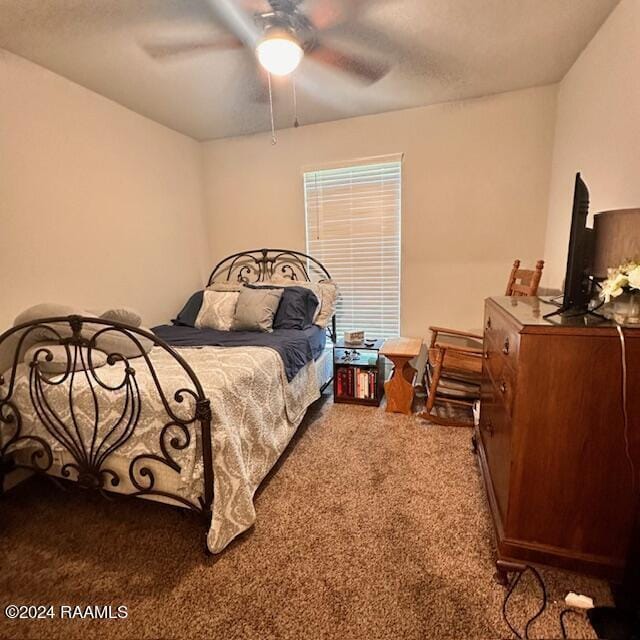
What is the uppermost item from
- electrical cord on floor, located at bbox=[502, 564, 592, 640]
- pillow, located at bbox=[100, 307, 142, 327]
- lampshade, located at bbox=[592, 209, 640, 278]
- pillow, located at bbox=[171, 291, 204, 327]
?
lampshade, located at bbox=[592, 209, 640, 278]

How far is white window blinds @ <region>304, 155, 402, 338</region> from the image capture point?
3.11m

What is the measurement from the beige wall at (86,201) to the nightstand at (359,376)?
165cm

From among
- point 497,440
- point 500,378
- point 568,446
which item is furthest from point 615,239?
point 497,440

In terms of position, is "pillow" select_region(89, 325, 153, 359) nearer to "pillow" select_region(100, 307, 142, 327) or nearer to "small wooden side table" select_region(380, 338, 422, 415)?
"pillow" select_region(100, 307, 142, 327)

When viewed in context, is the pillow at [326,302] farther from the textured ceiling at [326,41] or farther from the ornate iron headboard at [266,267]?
the textured ceiling at [326,41]

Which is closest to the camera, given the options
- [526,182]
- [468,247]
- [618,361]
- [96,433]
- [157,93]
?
[618,361]

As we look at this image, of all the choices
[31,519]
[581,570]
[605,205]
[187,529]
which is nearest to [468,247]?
[605,205]

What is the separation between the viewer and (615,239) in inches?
51.4

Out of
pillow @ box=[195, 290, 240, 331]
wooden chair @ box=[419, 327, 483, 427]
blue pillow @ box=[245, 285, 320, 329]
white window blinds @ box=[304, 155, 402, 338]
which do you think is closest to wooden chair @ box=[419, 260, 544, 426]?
wooden chair @ box=[419, 327, 483, 427]

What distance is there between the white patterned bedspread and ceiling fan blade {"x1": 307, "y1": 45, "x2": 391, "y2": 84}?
5.89 feet

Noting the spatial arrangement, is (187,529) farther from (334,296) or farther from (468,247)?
(468,247)

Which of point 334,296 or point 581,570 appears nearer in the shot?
point 581,570

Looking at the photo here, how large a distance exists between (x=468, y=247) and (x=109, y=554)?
3050 millimetres

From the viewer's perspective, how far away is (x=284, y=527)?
1650 millimetres
